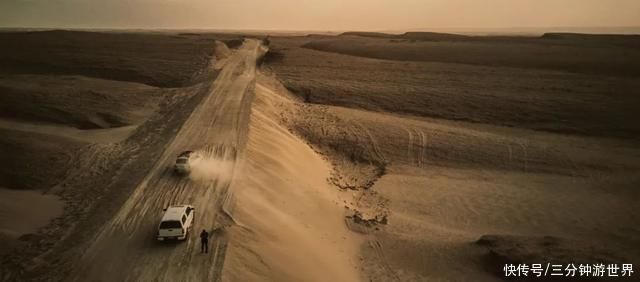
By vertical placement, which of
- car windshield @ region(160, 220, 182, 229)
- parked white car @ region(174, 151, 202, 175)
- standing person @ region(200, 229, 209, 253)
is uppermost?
parked white car @ region(174, 151, 202, 175)

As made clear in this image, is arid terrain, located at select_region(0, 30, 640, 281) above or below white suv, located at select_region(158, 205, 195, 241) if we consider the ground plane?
above

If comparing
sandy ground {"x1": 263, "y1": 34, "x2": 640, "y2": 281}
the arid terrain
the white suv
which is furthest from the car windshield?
sandy ground {"x1": 263, "y1": 34, "x2": 640, "y2": 281}

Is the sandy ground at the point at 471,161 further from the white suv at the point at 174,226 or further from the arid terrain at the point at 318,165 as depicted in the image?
the white suv at the point at 174,226

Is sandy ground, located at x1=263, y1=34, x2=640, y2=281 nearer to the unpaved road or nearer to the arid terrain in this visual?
the arid terrain

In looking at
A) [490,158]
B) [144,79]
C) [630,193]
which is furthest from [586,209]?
[144,79]

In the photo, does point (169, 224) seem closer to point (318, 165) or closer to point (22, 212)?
point (22, 212)

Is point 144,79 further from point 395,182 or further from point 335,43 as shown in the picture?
point 335,43

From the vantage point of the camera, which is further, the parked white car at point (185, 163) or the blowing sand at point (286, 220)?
the parked white car at point (185, 163)

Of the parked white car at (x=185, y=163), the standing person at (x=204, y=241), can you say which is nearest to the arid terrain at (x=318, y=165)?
the standing person at (x=204, y=241)
